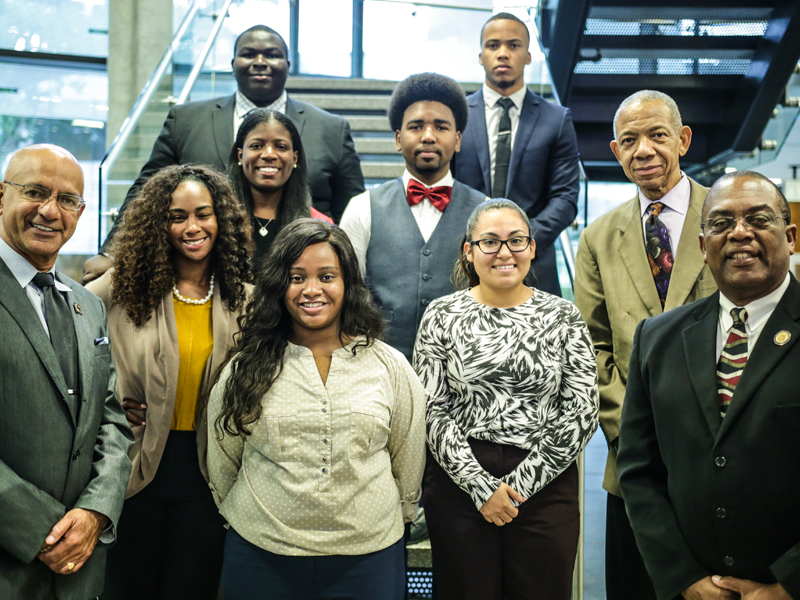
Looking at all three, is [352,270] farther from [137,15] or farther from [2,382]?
[137,15]

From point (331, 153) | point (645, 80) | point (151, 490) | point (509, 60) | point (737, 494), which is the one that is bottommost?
point (151, 490)

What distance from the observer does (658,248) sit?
263cm

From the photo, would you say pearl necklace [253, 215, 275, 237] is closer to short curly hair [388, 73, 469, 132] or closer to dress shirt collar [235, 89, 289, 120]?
short curly hair [388, 73, 469, 132]

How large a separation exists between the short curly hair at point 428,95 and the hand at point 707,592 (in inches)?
83.4

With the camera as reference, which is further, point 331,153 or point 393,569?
point 331,153

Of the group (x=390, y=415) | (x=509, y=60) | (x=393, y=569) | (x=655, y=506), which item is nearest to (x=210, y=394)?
(x=390, y=415)

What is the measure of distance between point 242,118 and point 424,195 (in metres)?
1.19

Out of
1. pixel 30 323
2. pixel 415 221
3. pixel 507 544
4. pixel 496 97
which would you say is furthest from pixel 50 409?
pixel 496 97

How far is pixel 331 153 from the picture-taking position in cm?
368

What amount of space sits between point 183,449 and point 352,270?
774mm

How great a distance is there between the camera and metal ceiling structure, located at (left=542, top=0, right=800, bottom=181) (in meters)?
6.14

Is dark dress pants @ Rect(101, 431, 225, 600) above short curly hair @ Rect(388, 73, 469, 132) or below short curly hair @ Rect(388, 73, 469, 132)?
below

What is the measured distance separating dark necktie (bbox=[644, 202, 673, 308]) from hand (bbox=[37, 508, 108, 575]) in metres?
1.88

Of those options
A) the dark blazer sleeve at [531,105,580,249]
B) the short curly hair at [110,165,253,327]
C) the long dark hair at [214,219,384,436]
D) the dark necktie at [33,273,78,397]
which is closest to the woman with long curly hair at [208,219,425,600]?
the long dark hair at [214,219,384,436]
